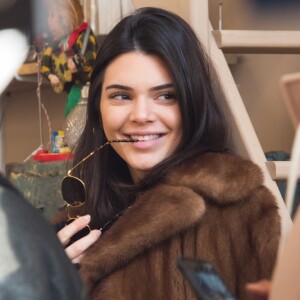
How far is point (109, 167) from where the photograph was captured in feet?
2.63

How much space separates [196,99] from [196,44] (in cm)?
8

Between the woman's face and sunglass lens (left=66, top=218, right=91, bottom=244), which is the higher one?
the woman's face

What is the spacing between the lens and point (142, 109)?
542 mm

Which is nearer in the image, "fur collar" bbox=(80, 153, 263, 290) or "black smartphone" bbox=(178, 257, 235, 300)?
"black smartphone" bbox=(178, 257, 235, 300)

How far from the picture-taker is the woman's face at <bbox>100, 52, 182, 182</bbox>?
0.53m

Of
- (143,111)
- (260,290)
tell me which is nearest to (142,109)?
(143,111)

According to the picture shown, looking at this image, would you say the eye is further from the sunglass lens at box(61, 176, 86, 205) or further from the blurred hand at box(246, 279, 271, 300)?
the blurred hand at box(246, 279, 271, 300)

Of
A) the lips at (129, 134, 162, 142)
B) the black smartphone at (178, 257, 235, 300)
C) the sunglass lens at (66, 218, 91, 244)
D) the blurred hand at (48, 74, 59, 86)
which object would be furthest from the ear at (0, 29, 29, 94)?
the sunglass lens at (66, 218, 91, 244)

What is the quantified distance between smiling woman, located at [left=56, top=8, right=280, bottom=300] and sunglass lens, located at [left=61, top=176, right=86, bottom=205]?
0.07m

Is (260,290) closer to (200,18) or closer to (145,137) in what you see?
(145,137)

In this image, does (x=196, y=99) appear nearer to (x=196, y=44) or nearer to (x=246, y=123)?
(x=196, y=44)

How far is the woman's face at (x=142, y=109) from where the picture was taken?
53 cm

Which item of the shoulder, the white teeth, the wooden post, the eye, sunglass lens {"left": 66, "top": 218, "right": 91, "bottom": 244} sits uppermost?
the wooden post

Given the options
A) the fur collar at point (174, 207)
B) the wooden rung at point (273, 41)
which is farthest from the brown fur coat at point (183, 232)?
the wooden rung at point (273, 41)
